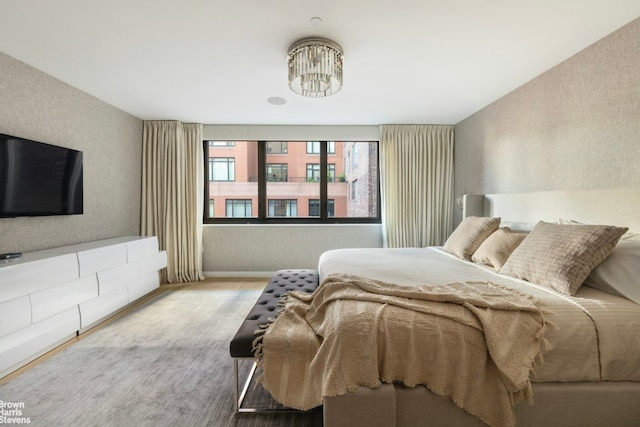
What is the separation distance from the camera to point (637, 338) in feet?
4.09

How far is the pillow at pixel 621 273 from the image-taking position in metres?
1.41

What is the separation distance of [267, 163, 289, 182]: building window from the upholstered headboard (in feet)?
9.18

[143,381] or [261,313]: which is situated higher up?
[261,313]

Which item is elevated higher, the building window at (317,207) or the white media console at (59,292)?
the building window at (317,207)

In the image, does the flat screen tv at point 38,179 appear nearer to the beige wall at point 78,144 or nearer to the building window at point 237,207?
the beige wall at point 78,144

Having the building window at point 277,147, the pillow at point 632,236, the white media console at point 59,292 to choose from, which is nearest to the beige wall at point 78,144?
the white media console at point 59,292

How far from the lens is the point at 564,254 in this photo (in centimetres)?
160

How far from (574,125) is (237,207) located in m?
4.06

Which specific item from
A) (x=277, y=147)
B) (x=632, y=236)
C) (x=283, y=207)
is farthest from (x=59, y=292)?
(x=632, y=236)

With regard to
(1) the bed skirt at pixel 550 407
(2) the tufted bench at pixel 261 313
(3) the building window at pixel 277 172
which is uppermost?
(3) the building window at pixel 277 172

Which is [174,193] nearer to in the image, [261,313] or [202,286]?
[202,286]

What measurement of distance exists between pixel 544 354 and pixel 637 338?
439 millimetres

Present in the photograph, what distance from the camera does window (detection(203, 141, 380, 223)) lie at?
4.39m

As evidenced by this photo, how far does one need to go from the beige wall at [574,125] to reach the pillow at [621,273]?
0.64 metres
